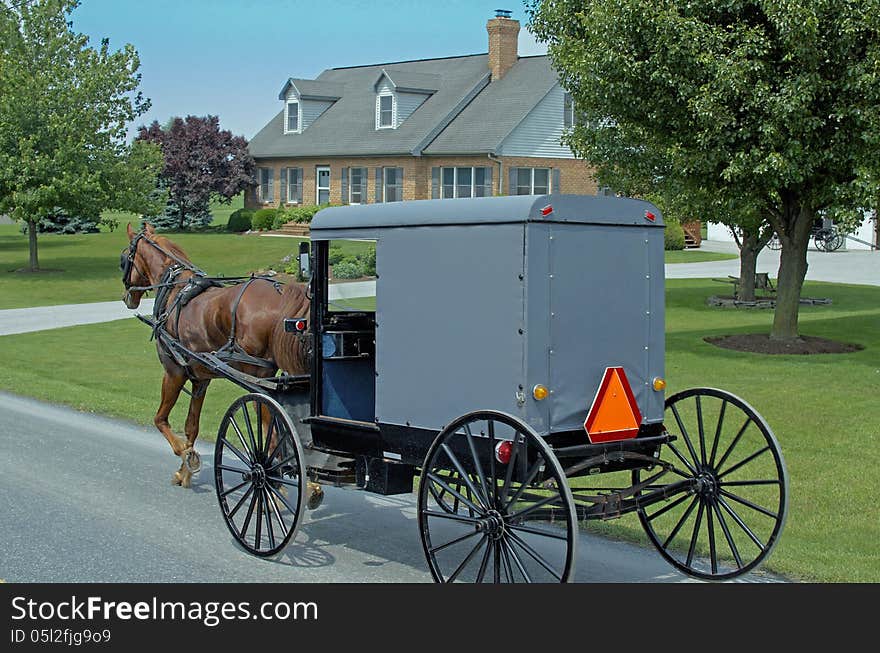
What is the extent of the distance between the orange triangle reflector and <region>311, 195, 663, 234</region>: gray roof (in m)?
0.97

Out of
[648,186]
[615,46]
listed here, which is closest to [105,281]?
[648,186]

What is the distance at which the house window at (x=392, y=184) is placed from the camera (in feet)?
161

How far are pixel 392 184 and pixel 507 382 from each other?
4368 cm

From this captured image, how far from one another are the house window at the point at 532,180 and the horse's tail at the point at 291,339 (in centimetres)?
3822

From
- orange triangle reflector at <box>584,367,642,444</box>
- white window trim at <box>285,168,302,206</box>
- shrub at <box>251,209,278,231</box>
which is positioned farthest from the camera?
white window trim at <box>285,168,302,206</box>

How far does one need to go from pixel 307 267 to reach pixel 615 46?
430 inches

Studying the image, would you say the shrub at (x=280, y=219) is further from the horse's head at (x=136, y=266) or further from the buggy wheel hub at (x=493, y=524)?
the buggy wheel hub at (x=493, y=524)

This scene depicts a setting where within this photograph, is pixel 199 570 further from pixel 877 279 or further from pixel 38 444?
pixel 877 279

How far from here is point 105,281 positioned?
118ft

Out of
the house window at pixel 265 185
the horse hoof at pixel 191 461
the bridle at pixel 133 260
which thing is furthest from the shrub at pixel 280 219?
the horse hoof at pixel 191 461

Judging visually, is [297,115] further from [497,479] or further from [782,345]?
[497,479]

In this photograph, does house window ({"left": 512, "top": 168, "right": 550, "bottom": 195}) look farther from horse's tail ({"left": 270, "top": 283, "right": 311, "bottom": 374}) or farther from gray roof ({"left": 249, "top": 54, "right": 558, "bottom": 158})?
horse's tail ({"left": 270, "top": 283, "right": 311, "bottom": 374})

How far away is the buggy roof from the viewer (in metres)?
6.35

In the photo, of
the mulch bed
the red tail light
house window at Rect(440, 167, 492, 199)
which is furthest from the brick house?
the red tail light
